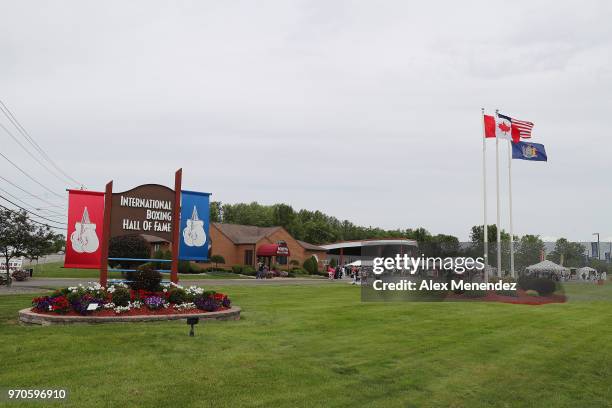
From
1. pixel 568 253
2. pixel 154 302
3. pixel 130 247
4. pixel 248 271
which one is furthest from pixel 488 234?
pixel 154 302

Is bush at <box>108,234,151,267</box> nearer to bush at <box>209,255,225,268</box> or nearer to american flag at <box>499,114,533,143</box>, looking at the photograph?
bush at <box>209,255,225,268</box>

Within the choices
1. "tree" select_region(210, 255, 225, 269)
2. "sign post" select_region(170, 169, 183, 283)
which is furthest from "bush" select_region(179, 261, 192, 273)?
"sign post" select_region(170, 169, 183, 283)

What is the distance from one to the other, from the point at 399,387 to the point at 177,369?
151 inches

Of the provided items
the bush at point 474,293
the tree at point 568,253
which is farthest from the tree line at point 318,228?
the bush at point 474,293

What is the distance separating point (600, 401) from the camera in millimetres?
9289

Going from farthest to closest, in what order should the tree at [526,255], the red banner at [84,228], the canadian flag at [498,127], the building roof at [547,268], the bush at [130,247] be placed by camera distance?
the tree at [526,255] < the building roof at [547,268] < the bush at [130,247] < the canadian flag at [498,127] < the red banner at [84,228]

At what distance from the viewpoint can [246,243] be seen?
213ft

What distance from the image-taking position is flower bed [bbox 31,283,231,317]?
14.9m

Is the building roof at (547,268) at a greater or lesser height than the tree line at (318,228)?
lesser

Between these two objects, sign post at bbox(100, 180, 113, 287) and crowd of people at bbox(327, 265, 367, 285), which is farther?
crowd of people at bbox(327, 265, 367, 285)

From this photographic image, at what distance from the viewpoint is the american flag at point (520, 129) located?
32.4 m

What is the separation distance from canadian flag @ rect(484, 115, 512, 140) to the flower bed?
2106cm

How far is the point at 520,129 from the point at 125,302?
83.6ft

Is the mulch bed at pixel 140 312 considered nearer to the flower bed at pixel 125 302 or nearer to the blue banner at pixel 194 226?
the flower bed at pixel 125 302
